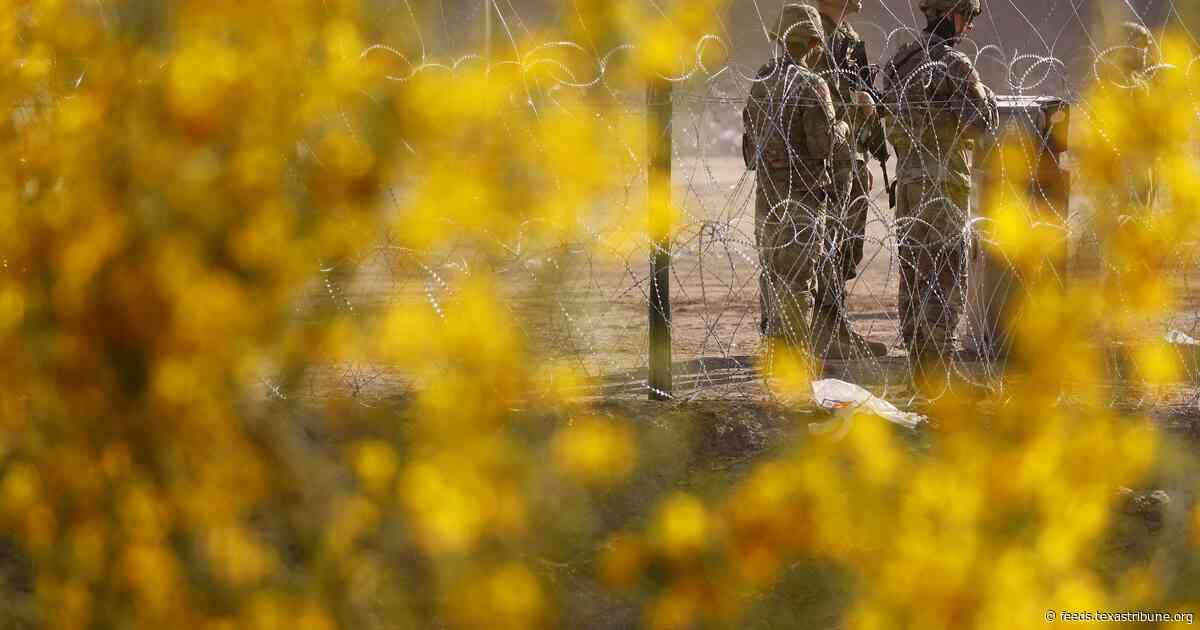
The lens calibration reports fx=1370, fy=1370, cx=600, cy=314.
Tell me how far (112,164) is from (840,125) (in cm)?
247

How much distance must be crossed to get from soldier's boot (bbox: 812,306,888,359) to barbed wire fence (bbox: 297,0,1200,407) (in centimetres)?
6

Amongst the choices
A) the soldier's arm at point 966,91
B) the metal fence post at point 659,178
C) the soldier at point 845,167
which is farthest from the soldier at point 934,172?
the metal fence post at point 659,178

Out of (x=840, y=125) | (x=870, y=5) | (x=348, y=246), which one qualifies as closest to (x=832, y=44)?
(x=840, y=125)

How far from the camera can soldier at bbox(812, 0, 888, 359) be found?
14.3 ft

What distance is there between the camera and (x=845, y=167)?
456 centimetres

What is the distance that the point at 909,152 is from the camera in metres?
4.41

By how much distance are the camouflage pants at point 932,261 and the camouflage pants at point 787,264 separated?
1.00ft

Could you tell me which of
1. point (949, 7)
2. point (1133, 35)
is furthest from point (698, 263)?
point (1133, 35)

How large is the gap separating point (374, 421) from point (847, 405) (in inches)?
55.4

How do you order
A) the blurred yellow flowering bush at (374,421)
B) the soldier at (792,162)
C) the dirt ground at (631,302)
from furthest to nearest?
the soldier at (792,162)
the dirt ground at (631,302)
the blurred yellow flowering bush at (374,421)

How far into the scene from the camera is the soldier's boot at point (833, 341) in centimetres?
445

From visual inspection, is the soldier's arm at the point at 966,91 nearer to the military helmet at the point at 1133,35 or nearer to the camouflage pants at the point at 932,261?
the camouflage pants at the point at 932,261

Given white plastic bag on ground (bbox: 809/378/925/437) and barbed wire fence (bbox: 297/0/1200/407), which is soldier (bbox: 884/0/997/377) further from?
white plastic bag on ground (bbox: 809/378/925/437)

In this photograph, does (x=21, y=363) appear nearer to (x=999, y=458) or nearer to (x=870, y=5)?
(x=999, y=458)
